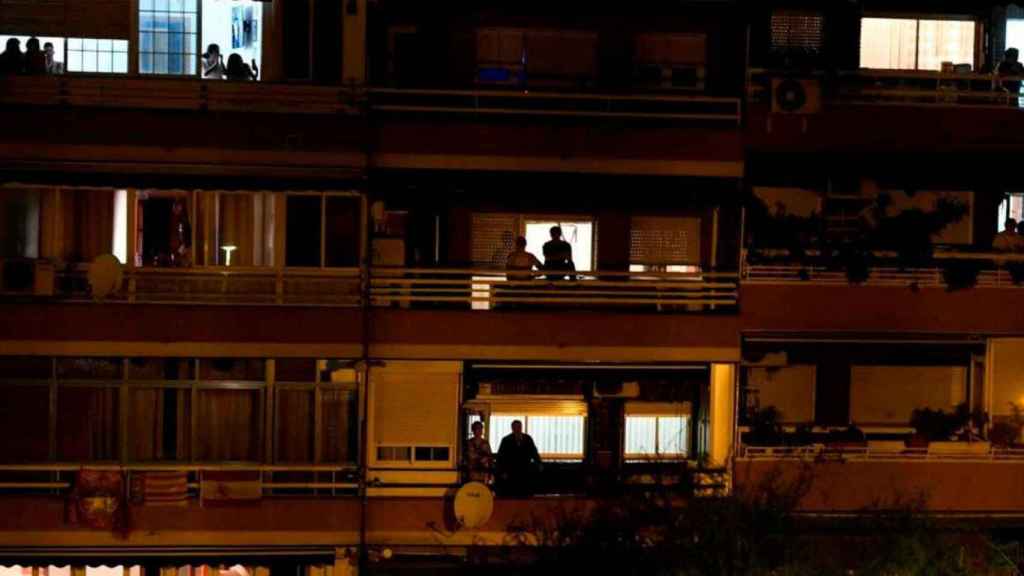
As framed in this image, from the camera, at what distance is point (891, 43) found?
2288 centimetres

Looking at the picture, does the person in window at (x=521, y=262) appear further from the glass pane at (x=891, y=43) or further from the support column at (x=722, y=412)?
the glass pane at (x=891, y=43)

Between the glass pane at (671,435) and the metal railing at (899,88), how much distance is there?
4.58m

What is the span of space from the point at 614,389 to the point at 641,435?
98 cm

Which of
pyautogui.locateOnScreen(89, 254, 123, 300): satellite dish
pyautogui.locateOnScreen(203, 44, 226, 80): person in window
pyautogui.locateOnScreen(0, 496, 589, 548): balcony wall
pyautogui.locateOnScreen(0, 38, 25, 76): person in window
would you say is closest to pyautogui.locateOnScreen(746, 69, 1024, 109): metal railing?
pyautogui.locateOnScreen(0, 496, 589, 548): balcony wall

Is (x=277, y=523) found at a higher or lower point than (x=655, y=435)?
lower

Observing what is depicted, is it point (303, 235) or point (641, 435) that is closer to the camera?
point (303, 235)

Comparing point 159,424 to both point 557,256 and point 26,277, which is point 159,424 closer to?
point 26,277

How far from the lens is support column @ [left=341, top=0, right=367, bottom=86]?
64.5 ft

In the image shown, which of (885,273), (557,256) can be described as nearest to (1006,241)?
(885,273)

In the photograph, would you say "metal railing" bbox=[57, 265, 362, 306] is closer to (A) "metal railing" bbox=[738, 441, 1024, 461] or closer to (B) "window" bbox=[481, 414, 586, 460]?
(B) "window" bbox=[481, 414, 586, 460]

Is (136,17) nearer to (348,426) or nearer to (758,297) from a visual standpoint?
(348,426)

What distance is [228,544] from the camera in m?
19.4

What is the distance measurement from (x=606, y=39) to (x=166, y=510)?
883 cm

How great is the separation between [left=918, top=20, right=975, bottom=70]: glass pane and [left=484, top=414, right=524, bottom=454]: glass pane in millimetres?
7940
